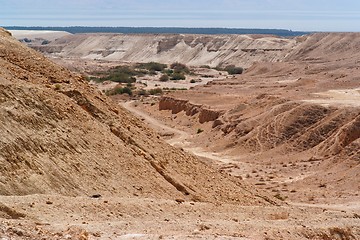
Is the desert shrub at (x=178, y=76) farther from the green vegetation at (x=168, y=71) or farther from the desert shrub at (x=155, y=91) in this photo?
the desert shrub at (x=155, y=91)

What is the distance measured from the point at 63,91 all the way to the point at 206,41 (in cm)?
10361

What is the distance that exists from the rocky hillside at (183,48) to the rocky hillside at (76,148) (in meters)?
75.8

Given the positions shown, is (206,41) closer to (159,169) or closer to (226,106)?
(226,106)

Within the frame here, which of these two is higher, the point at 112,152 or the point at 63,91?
the point at 63,91

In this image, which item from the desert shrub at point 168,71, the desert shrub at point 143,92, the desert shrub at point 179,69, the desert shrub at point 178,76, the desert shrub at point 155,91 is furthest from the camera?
the desert shrub at point 179,69

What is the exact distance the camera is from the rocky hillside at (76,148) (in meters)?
13.0

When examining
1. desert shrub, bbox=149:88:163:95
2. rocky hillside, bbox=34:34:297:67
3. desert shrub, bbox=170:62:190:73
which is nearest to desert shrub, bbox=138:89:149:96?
desert shrub, bbox=149:88:163:95

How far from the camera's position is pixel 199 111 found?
1784 inches

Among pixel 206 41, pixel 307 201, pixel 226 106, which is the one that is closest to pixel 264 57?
pixel 206 41

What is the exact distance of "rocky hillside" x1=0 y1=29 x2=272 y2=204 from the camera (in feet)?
42.7

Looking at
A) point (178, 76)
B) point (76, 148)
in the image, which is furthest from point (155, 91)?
point (76, 148)

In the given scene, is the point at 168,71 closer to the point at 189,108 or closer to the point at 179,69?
the point at 179,69

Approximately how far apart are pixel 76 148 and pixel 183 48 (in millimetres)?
105738

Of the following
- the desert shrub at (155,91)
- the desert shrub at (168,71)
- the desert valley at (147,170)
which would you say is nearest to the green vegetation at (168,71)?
the desert shrub at (168,71)
